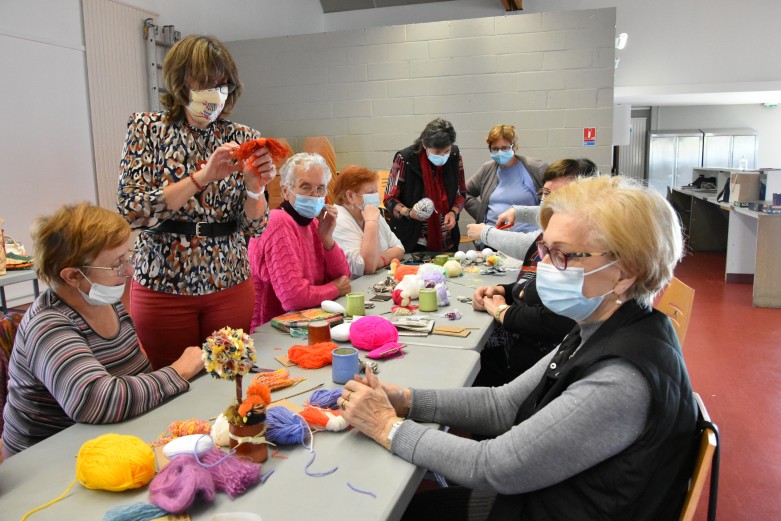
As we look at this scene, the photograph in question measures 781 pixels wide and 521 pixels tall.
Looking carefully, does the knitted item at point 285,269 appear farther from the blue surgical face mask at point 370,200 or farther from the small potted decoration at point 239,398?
the small potted decoration at point 239,398

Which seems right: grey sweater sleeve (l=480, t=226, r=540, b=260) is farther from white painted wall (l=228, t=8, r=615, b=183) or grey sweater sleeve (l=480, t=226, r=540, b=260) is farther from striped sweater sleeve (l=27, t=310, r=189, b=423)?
white painted wall (l=228, t=8, r=615, b=183)

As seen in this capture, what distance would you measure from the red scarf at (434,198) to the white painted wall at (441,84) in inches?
91.8

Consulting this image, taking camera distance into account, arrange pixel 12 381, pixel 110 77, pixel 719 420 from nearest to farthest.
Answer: pixel 12 381, pixel 719 420, pixel 110 77

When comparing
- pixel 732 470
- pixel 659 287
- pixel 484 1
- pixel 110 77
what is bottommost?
pixel 732 470

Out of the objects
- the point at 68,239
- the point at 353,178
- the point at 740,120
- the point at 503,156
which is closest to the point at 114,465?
the point at 68,239

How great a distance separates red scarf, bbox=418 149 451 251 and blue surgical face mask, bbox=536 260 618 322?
2.75 m

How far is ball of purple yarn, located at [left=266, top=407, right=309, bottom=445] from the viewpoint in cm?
130

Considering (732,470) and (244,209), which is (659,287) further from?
(732,470)

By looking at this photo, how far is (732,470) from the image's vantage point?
276 centimetres

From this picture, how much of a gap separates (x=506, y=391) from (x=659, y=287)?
50 centimetres

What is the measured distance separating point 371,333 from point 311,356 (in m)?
0.25

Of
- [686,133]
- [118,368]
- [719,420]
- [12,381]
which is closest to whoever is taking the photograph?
[12,381]

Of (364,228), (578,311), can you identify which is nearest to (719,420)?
(364,228)

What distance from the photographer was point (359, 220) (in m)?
3.50
